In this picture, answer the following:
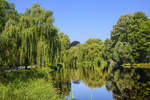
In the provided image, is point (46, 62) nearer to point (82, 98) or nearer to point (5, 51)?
point (5, 51)

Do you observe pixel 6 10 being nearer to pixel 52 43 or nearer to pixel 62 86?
pixel 52 43

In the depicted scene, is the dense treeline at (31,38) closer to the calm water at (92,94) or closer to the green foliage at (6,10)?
the green foliage at (6,10)

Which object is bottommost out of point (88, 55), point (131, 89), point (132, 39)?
point (131, 89)

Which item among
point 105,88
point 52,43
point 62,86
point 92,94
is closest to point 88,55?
point 52,43

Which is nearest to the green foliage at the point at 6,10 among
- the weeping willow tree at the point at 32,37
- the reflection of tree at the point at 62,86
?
the weeping willow tree at the point at 32,37

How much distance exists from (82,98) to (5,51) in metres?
7.43

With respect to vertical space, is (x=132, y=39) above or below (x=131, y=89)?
above

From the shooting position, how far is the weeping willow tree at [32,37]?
18438 mm

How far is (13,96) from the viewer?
369 inches

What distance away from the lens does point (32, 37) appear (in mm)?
19391

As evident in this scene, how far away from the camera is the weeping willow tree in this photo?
60.5ft

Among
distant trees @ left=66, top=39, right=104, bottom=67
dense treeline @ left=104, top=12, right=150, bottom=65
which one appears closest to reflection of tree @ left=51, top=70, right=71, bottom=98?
dense treeline @ left=104, top=12, right=150, bottom=65

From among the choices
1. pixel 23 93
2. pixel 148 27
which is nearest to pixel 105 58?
pixel 148 27

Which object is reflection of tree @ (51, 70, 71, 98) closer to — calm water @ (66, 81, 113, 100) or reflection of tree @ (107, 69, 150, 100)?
calm water @ (66, 81, 113, 100)
